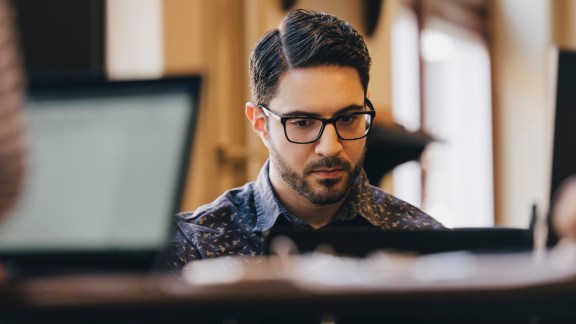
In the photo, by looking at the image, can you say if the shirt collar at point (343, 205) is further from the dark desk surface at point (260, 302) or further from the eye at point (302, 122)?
the dark desk surface at point (260, 302)

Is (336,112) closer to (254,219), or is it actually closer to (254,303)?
(254,219)

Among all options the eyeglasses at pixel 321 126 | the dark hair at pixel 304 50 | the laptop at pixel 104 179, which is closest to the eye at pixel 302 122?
the eyeglasses at pixel 321 126

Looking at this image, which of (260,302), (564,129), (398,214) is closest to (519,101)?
(398,214)

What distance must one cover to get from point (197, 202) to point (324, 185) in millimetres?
1080

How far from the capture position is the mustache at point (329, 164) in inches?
71.7

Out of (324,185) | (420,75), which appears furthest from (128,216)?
(420,75)

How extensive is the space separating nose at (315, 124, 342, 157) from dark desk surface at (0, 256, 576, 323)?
1.16 metres

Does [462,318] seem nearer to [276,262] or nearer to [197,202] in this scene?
[276,262]

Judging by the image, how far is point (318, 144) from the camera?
5.98 feet

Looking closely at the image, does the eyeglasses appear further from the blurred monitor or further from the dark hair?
the blurred monitor

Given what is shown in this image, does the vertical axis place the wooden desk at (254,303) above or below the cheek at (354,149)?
below

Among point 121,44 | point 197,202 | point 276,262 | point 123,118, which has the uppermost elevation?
point 121,44

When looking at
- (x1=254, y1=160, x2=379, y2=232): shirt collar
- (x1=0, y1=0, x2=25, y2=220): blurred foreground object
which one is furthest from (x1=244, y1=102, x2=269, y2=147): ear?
(x1=0, y1=0, x2=25, y2=220): blurred foreground object

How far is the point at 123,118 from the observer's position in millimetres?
892
